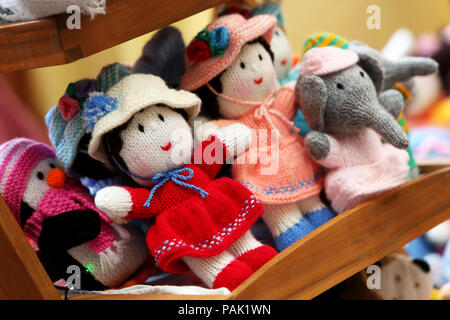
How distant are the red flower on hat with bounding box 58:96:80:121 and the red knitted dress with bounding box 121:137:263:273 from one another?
14 centimetres

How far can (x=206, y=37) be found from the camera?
71cm

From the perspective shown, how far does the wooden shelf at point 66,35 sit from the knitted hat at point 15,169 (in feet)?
0.61

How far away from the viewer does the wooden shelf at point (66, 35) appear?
0.51 m

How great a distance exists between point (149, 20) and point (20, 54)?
0.50ft

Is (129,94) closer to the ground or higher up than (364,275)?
higher up

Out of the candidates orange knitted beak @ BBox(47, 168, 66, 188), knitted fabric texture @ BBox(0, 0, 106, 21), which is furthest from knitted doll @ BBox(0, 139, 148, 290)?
knitted fabric texture @ BBox(0, 0, 106, 21)

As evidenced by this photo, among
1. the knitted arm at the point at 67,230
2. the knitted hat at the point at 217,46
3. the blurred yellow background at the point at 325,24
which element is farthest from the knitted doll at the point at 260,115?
the blurred yellow background at the point at 325,24

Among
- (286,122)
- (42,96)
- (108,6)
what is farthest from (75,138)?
(42,96)

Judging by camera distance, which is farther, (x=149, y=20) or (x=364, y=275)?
(x=364, y=275)

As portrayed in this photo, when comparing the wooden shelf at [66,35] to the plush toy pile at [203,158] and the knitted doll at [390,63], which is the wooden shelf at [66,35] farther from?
the knitted doll at [390,63]

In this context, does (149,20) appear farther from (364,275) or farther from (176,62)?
(364,275)

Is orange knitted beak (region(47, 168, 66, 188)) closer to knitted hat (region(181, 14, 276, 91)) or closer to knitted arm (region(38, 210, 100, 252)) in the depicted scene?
knitted arm (region(38, 210, 100, 252))

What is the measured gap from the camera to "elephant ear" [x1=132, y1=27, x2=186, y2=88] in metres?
0.75

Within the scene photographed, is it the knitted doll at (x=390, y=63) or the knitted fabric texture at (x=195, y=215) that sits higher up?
the knitted doll at (x=390, y=63)
